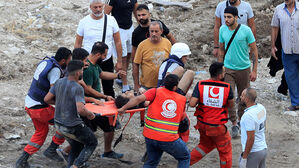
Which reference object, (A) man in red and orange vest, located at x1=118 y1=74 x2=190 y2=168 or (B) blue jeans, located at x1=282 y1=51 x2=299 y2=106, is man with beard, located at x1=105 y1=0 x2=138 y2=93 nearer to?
(B) blue jeans, located at x1=282 y1=51 x2=299 y2=106

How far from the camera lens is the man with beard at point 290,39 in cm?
893

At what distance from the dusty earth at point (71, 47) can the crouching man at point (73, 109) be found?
2.73 ft

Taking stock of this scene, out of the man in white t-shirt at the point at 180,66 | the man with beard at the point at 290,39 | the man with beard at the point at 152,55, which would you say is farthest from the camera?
the man with beard at the point at 290,39

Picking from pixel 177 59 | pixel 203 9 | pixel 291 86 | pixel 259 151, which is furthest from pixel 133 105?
pixel 203 9

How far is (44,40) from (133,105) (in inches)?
254

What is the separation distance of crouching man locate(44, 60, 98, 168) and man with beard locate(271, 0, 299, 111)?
4638mm

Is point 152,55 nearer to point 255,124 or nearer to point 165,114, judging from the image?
point 165,114

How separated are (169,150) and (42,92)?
1.90 m

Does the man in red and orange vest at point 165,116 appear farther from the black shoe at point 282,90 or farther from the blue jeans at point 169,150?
the black shoe at point 282,90

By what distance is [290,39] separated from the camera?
29.7 ft

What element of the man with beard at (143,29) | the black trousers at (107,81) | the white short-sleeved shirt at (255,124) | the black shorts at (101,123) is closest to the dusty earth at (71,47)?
the black shorts at (101,123)

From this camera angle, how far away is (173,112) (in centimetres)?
582

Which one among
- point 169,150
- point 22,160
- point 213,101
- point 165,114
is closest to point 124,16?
point 213,101

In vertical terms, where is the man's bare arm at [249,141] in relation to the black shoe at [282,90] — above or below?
above
